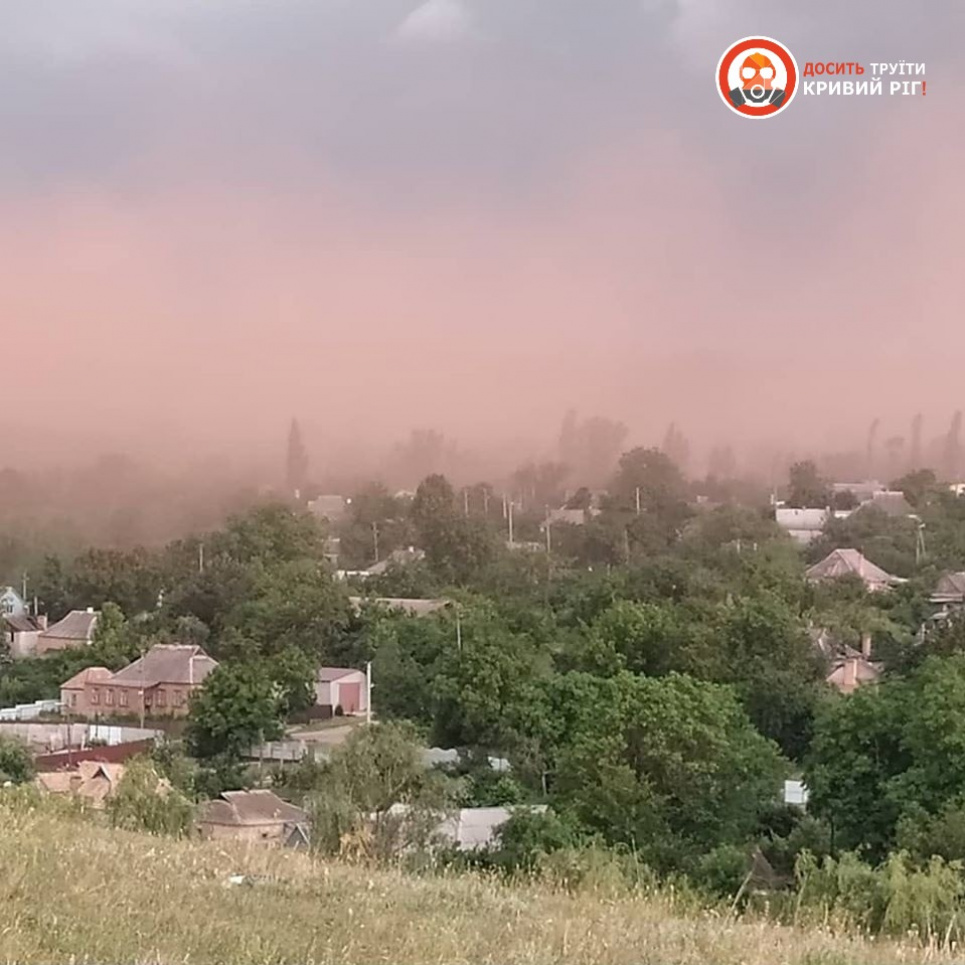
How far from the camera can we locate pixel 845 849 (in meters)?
7.96

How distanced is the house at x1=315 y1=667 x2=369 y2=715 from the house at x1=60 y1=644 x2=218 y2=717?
1.60 m

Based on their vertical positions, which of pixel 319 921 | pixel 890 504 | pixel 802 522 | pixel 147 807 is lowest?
pixel 802 522

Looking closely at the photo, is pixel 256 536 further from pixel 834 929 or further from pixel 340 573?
pixel 834 929

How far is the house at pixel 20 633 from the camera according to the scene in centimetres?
2069

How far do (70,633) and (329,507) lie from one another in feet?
29.0

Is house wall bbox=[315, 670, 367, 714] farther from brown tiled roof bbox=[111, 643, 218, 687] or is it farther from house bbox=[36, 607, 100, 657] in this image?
house bbox=[36, 607, 100, 657]

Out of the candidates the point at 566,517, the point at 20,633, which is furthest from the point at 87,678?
the point at 566,517

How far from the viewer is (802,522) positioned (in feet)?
100

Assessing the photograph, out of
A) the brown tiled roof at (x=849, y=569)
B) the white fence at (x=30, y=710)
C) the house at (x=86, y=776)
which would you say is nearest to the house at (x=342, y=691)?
the white fence at (x=30, y=710)

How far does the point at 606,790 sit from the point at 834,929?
622 cm

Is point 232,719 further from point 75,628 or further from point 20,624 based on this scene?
point 20,624

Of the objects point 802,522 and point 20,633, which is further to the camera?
point 802,522

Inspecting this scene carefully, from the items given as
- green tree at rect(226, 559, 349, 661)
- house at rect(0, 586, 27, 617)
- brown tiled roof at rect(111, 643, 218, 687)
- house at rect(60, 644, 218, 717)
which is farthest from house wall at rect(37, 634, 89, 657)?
house at rect(0, 586, 27, 617)

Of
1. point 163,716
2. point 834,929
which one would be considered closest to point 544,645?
point 163,716
